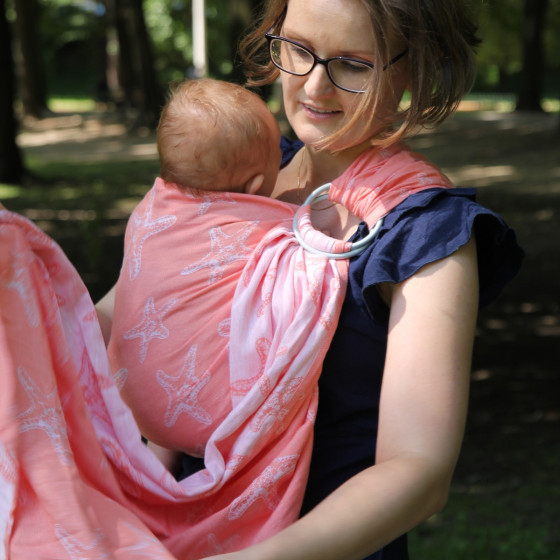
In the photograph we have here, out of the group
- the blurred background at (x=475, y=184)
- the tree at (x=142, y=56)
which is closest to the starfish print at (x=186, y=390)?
the blurred background at (x=475, y=184)

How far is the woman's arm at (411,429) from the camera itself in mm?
1457

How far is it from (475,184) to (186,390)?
13.9 meters

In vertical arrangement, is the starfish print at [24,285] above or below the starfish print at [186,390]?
above

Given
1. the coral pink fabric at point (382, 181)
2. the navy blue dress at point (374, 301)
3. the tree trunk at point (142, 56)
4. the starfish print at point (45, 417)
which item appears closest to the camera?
the starfish print at point (45, 417)

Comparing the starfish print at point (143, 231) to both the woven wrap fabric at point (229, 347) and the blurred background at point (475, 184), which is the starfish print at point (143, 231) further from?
the blurred background at point (475, 184)

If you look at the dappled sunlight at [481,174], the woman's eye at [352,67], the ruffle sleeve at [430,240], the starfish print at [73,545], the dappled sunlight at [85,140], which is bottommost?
the dappled sunlight at [85,140]

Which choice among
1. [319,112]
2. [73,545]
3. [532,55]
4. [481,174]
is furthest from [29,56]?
[73,545]

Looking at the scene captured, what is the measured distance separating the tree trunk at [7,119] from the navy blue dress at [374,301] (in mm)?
13397

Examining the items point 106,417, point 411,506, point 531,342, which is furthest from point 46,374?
point 531,342

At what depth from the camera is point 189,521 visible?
1811 millimetres

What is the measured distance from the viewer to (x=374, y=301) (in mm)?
1748

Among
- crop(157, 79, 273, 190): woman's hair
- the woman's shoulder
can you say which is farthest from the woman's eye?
the woman's shoulder

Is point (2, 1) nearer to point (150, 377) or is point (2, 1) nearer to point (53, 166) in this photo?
point (53, 166)

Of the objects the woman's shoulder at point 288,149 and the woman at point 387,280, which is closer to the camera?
the woman at point 387,280
